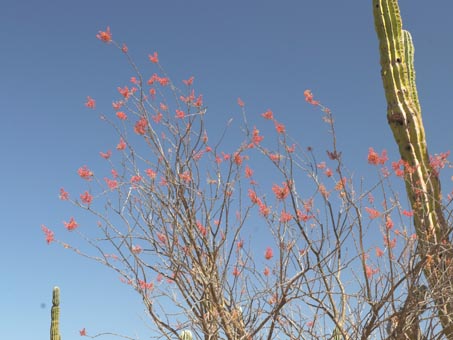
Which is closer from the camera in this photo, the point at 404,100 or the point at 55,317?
the point at 404,100

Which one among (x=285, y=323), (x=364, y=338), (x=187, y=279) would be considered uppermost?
(x=187, y=279)

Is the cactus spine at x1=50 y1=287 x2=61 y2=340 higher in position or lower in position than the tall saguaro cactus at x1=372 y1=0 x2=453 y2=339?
higher

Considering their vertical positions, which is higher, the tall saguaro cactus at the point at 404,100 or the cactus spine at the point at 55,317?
the cactus spine at the point at 55,317

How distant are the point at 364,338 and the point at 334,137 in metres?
1.56

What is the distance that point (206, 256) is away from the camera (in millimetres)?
4930

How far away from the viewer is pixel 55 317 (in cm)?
1446

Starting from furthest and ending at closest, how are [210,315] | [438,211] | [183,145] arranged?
[438,211] → [183,145] → [210,315]

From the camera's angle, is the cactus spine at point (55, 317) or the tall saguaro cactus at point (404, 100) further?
the cactus spine at point (55, 317)

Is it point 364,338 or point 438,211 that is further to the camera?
point 438,211

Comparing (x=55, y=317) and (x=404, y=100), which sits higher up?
(x=55, y=317)

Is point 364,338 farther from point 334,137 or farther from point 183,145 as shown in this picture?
point 183,145

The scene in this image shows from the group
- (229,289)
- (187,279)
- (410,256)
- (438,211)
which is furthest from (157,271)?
(438,211)

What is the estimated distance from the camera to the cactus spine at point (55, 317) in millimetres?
14288

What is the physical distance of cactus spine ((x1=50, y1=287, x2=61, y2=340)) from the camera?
563 inches
